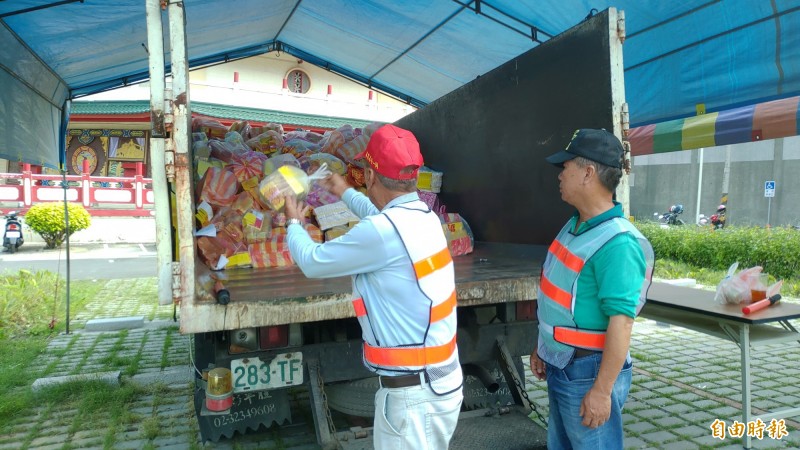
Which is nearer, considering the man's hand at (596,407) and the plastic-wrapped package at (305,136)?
the man's hand at (596,407)

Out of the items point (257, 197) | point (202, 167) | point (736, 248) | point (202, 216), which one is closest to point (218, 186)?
point (202, 167)

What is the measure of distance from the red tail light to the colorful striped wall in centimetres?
322

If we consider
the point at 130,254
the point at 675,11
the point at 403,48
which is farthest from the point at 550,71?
the point at 130,254

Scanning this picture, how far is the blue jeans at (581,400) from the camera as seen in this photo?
1.87m

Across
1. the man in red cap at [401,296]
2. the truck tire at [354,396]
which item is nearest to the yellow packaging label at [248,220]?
the truck tire at [354,396]

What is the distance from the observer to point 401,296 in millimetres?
1677

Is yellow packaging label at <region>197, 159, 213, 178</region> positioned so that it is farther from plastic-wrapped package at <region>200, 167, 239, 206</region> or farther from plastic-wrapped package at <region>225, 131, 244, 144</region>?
plastic-wrapped package at <region>225, 131, 244, 144</region>

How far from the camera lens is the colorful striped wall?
3.43 meters

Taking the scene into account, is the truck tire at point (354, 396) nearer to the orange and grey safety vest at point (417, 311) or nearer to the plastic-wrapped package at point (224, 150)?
the orange and grey safety vest at point (417, 311)

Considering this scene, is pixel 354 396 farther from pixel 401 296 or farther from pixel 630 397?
pixel 630 397

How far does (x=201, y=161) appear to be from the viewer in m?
3.55

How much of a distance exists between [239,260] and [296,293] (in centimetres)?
98

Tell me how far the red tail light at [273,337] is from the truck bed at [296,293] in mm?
165

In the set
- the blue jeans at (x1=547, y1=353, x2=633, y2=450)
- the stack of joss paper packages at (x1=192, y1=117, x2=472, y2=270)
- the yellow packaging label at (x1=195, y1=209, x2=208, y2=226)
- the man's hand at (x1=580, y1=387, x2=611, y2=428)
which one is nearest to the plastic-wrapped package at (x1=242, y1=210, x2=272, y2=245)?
the stack of joss paper packages at (x1=192, y1=117, x2=472, y2=270)
